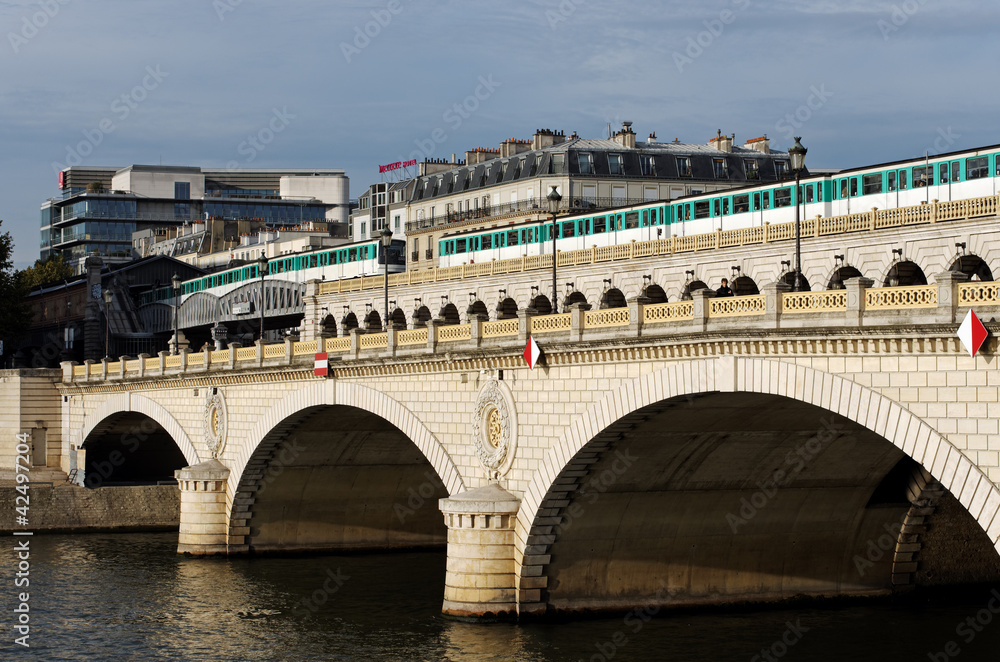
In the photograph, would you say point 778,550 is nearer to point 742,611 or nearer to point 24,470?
point 742,611

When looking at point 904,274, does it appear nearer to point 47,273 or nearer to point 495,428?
point 495,428

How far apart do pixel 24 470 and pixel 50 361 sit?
1461 inches

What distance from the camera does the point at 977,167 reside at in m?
52.0

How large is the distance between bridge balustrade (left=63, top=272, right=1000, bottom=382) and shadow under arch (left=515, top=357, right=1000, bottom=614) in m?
1.05

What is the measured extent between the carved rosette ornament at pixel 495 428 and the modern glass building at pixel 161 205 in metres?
129

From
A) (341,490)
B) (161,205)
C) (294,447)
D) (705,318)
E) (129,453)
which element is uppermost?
(161,205)

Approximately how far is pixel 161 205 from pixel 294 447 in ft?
420

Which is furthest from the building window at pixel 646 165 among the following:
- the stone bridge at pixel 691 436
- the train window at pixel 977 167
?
the stone bridge at pixel 691 436

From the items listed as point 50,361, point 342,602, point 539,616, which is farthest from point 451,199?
point 539,616

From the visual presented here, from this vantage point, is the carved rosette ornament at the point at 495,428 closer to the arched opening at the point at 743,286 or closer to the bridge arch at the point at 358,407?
the bridge arch at the point at 358,407

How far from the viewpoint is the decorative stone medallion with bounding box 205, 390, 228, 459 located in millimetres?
59500

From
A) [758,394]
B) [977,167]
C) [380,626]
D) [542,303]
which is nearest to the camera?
[758,394]

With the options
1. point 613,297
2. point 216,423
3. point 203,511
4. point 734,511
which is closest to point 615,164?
point 613,297

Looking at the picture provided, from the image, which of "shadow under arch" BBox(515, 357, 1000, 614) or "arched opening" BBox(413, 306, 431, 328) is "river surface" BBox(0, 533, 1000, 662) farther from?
"arched opening" BBox(413, 306, 431, 328)
